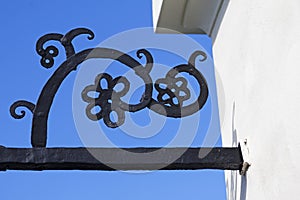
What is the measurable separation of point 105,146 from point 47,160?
183 mm

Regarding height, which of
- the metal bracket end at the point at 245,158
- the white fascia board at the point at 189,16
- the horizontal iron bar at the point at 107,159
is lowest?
the horizontal iron bar at the point at 107,159

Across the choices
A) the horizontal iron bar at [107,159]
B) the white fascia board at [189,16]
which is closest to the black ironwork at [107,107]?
the horizontal iron bar at [107,159]

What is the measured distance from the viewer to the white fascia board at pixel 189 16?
275 centimetres

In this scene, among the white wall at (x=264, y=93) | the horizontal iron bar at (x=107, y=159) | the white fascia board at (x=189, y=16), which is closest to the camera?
the white wall at (x=264, y=93)

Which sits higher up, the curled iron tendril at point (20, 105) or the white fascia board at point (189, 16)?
the white fascia board at point (189, 16)

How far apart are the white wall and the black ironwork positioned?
13 cm

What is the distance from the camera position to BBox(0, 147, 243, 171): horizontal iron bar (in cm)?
202

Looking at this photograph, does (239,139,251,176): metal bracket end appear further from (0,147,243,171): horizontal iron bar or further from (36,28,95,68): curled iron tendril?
(36,28,95,68): curled iron tendril

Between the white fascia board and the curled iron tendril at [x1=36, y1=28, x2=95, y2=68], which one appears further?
the white fascia board

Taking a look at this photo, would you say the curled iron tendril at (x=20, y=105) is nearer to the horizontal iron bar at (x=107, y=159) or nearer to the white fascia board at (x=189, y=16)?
the horizontal iron bar at (x=107, y=159)

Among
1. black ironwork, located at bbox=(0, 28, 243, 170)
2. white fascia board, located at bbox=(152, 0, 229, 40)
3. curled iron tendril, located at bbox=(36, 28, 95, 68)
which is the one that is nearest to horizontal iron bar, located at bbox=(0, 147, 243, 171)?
black ironwork, located at bbox=(0, 28, 243, 170)

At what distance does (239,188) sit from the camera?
7.45ft

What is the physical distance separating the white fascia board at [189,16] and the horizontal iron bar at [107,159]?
2.63 ft

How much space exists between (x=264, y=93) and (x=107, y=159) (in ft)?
1.66
